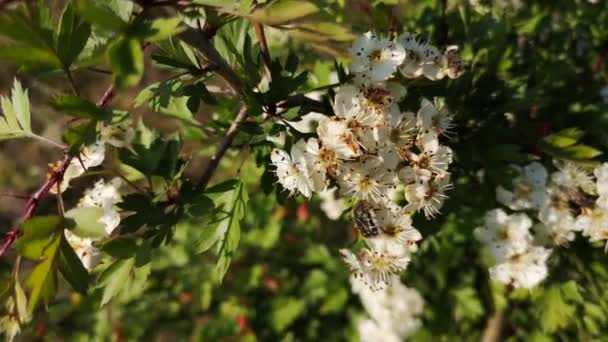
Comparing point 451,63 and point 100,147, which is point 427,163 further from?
point 100,147

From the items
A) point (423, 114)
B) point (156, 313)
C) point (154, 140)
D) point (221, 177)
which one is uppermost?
point (423, 114)

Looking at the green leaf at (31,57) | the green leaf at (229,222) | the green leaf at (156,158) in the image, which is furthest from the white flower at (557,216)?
the green leaf at (31,57)

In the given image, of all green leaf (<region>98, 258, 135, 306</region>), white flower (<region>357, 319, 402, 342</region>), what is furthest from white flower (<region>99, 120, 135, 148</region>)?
white flower (<region>357, 319, 402, 342</region>)

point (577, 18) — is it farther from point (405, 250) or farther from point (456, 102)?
point (405, 250)

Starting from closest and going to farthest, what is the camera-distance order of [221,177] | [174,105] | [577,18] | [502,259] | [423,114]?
[423,114]
[174,105]
[502,259]
[577,18]
[221,177]

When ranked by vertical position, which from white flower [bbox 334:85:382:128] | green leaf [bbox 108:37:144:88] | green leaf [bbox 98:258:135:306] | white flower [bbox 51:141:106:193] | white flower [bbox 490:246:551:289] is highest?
green leaf [bbox 108:37:144:88]

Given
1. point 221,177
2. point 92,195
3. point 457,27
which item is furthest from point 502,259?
point 221,177

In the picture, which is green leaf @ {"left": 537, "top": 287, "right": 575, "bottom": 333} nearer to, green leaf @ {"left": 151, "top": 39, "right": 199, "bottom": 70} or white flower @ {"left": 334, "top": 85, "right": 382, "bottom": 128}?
white flower @ {"left": 334, "top": 85, "right": 382, "bottom": 128}
